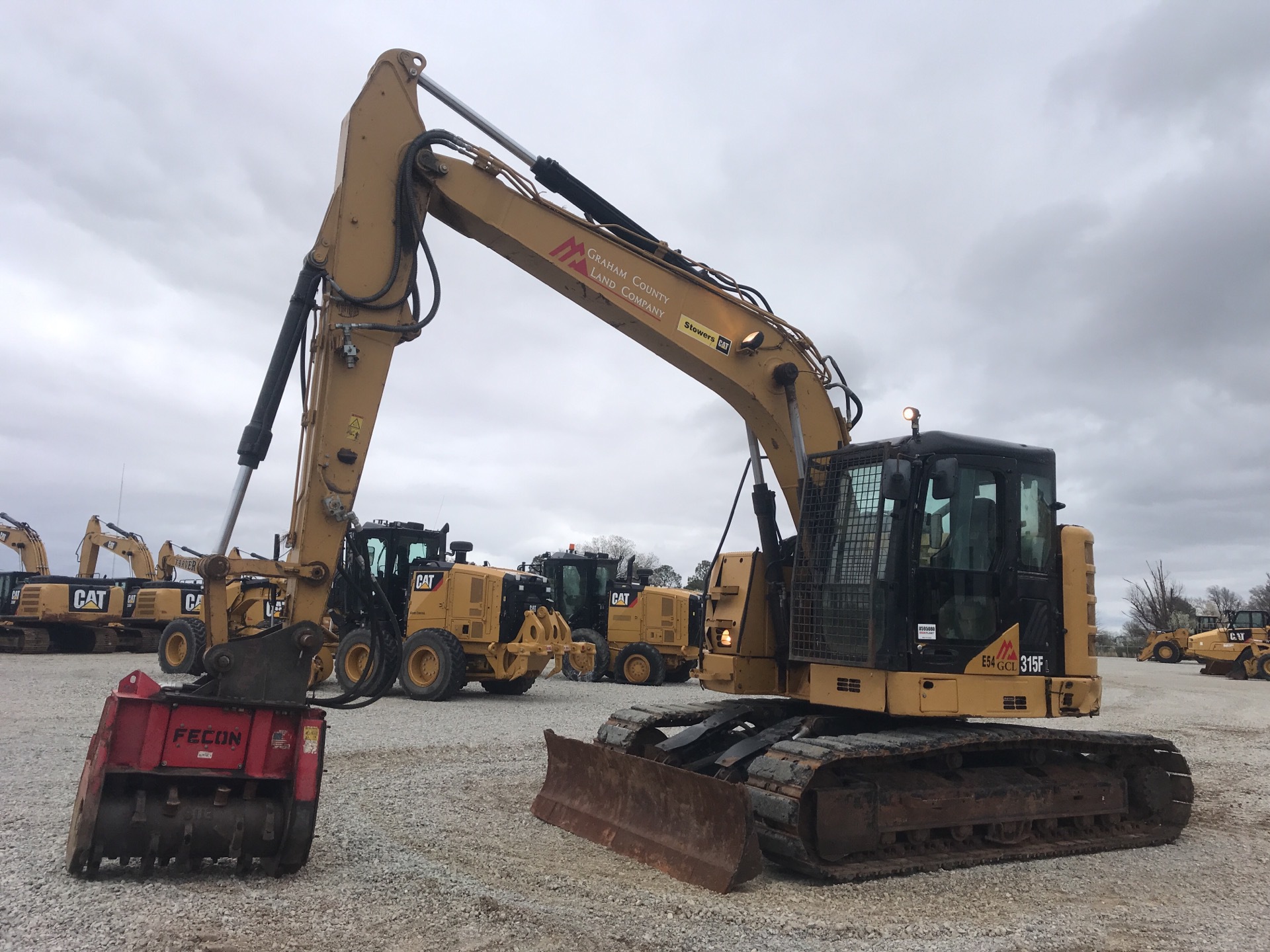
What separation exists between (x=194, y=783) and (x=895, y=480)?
4.61 meters

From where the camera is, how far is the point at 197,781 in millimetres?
5191

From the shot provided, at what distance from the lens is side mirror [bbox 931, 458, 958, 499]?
6.39m

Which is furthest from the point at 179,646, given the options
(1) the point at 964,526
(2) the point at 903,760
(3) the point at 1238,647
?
(3) the point at 1238,647

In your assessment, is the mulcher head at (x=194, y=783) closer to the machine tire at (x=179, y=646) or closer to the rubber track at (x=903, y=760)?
the rubber track at (x=903, y=760)

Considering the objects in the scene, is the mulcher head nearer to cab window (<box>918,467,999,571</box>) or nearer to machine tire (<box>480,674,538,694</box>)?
cab window (<box>918,467,999,571</box>)

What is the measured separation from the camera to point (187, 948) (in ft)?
13.3

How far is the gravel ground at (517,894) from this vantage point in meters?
4.43

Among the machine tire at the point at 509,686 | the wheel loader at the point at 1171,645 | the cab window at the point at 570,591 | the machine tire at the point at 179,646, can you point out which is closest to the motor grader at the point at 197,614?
the machine tire at the point at 179,646

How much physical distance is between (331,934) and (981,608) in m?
4.64

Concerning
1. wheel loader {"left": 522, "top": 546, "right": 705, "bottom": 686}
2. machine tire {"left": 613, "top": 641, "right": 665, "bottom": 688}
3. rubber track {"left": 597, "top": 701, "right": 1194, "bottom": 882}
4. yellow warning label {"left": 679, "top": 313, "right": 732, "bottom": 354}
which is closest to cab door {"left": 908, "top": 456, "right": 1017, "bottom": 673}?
rubber track {"left": 597, "top": 701, "right": 1194, "bottom": 882}

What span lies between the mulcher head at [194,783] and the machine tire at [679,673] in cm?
1544

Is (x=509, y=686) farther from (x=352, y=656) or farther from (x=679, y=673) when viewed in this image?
(x=679, y=673)

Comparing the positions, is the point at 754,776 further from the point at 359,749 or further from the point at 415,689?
the point at 415,689

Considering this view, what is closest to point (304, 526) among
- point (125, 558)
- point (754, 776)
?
point (754, 776)
